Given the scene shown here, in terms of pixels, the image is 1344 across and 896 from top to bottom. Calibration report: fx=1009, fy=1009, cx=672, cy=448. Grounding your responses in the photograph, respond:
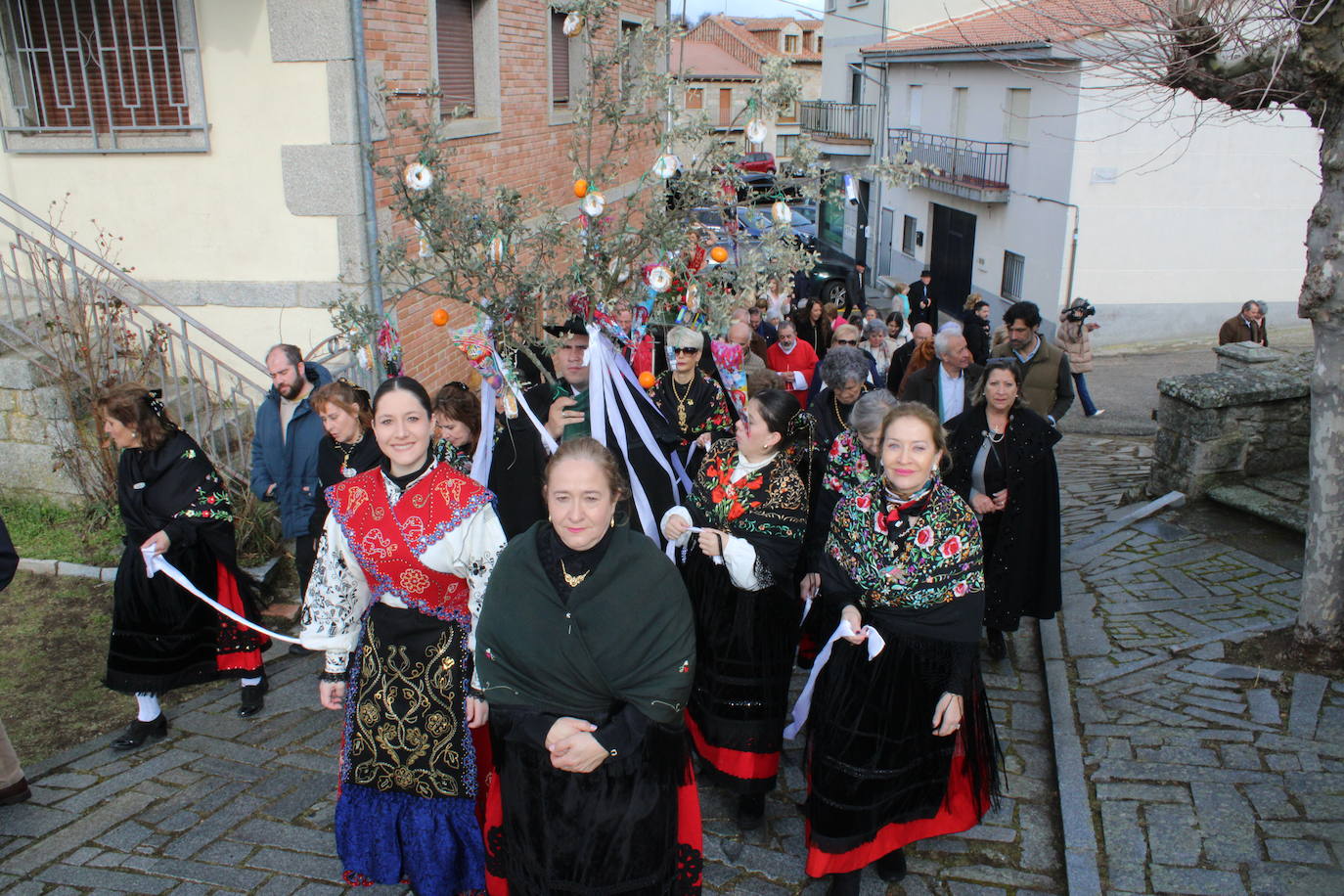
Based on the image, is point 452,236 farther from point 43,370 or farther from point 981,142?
point 981,142

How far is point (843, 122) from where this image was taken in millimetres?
29547

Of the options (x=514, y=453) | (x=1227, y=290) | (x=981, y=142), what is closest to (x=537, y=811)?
(x=514, y=453)

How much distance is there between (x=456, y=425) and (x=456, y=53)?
20.8ft

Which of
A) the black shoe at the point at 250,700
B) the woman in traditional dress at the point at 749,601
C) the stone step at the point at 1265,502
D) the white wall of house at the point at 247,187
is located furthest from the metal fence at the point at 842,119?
the black shoe at the point at 250,700

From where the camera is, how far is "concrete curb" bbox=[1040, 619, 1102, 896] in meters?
4.01

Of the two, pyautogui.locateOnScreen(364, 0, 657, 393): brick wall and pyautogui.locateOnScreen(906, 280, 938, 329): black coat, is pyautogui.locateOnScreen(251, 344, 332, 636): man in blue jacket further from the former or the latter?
pyautogui.locateOnScreen(906, 280, 938, 329): black coat

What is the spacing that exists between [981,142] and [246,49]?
51.6 ft

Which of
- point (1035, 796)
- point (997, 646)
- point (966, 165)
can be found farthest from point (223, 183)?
point (966, 165)

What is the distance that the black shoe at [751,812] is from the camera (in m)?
4.48

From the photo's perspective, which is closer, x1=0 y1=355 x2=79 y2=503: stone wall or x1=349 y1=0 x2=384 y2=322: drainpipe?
x1=0 y1=355 x2=79 y2=503: stone wall

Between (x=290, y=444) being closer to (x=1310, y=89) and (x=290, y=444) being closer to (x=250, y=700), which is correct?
(x=250, y=700)

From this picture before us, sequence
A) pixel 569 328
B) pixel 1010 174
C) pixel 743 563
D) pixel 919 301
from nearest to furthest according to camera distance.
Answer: pixel 743 563 → pixel 569 328 → pixel 919 301 → pixel 1010 174

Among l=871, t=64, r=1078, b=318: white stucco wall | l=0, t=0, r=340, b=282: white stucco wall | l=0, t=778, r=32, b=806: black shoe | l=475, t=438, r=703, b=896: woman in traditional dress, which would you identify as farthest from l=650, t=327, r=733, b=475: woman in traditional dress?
l=871, t=64, r=1078, b=318: white stucco wall

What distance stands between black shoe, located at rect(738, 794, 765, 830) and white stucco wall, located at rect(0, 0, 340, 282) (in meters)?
5.59
